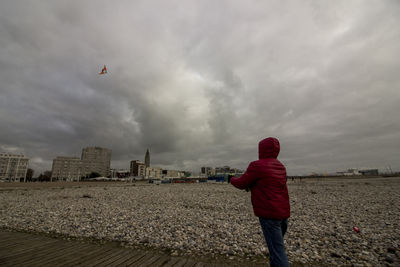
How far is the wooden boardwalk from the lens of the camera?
5625 mm

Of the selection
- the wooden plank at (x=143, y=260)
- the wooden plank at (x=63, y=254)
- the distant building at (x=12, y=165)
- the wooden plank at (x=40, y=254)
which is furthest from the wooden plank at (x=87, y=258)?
the distant building at (x=12, y=165)

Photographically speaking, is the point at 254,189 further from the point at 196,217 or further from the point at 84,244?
the point at 196,217

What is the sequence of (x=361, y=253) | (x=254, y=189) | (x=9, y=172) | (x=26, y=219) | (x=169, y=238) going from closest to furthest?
(x=254, y=189), (x=361, y=253), (x=169, y=238), (x=26, y=219), (x=9, y=172)

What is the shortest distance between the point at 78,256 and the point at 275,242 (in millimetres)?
6563

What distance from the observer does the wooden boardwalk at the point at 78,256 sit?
5625 mm

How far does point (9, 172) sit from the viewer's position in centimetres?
15725

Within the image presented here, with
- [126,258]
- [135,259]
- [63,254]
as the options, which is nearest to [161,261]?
[135,259]

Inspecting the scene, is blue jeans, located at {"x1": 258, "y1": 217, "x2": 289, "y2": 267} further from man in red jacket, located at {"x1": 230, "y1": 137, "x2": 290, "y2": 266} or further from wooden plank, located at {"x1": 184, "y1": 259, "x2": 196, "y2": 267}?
wooden plank, located at {"x1": 184, "y1": 259, "x2": 196, "y2": 267}

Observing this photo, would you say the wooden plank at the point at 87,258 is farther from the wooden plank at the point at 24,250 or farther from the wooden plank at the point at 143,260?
the wooden plank at the point at 24,250

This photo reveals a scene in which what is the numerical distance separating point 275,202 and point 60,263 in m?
6.75

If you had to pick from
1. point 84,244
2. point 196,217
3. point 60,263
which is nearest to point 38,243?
point 84,244

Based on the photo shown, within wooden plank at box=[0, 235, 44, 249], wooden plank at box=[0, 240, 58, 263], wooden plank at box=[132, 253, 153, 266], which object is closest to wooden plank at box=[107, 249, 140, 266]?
wooden plank at box=[132, 253, 153, 266]

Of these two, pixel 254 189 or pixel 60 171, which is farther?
pixel 60 171

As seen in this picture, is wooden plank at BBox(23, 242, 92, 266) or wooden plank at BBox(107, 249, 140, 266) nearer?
wooden plank at BBox(107, 249, 140, 266)
